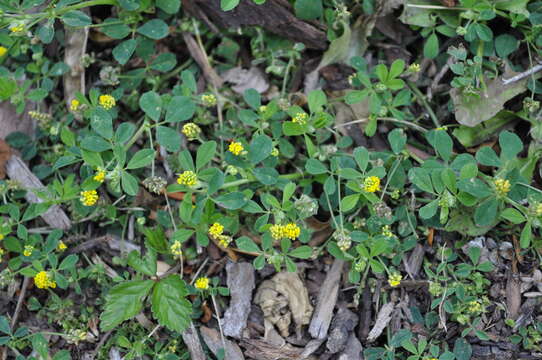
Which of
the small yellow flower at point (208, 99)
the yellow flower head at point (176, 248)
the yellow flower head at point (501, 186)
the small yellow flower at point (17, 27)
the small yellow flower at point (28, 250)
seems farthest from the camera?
the small yellow flower at point (208, 99)

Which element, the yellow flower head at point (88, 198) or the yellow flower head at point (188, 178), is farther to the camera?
the yellow flower head at point (88, 198)

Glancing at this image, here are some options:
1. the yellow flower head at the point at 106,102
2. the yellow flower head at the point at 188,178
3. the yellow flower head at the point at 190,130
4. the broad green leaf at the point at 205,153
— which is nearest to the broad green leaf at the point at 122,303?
the yellow flower head at the point at 188,178

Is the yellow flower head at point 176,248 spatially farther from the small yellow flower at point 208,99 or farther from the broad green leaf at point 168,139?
the small yellow flower at point 208,99

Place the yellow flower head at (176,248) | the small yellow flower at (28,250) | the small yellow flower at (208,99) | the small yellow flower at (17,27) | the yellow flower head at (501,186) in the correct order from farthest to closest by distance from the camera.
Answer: the small yellow flower at (208,99) < the small yellow flower at (28,250) < the yellow flower head at (176,248) < the small yellow flower at (17,27) < the yellow flower head at (501,186)

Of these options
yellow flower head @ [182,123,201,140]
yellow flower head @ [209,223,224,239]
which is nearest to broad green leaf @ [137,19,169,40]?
yellow flower head @ [182,123,201,140]

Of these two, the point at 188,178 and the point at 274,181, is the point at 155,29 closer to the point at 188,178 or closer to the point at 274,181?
the point at 188,178

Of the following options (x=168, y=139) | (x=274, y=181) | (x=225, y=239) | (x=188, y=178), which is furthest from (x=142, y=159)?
(x=274, y=181)
